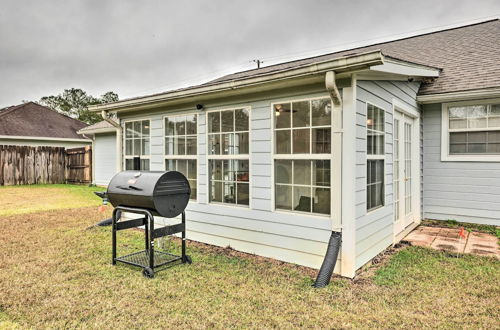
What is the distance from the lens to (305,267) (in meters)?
3.61

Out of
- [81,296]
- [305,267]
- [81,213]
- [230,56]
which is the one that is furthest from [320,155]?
[230,56]

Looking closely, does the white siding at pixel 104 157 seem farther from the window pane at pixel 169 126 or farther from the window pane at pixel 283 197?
the window pane at pixel 283 197

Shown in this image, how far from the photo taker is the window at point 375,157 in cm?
370

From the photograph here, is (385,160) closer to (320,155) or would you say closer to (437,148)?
(320,155)

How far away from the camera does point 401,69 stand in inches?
150

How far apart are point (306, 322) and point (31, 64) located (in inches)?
796

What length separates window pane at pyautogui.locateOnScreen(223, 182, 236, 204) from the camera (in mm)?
4375

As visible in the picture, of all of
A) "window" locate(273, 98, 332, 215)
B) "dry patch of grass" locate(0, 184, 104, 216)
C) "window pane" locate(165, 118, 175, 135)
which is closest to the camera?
"window" locate(273, 98, 332, 215)

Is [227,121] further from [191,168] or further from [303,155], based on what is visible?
[303,155]

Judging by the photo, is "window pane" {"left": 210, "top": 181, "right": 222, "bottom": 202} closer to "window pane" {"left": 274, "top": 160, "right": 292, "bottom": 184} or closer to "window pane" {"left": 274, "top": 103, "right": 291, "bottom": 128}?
"window pane" {"left": 274, "top": 160, "right": 292, "bottom": 184}

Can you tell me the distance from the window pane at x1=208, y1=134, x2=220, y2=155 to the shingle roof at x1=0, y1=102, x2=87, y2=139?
14.8 metres

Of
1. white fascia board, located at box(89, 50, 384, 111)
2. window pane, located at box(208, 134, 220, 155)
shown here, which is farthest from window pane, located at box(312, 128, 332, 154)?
window pane, located at box(208, 134, 220, 155)

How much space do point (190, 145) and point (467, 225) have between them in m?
5.02

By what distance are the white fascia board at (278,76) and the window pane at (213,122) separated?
1.21 ft
